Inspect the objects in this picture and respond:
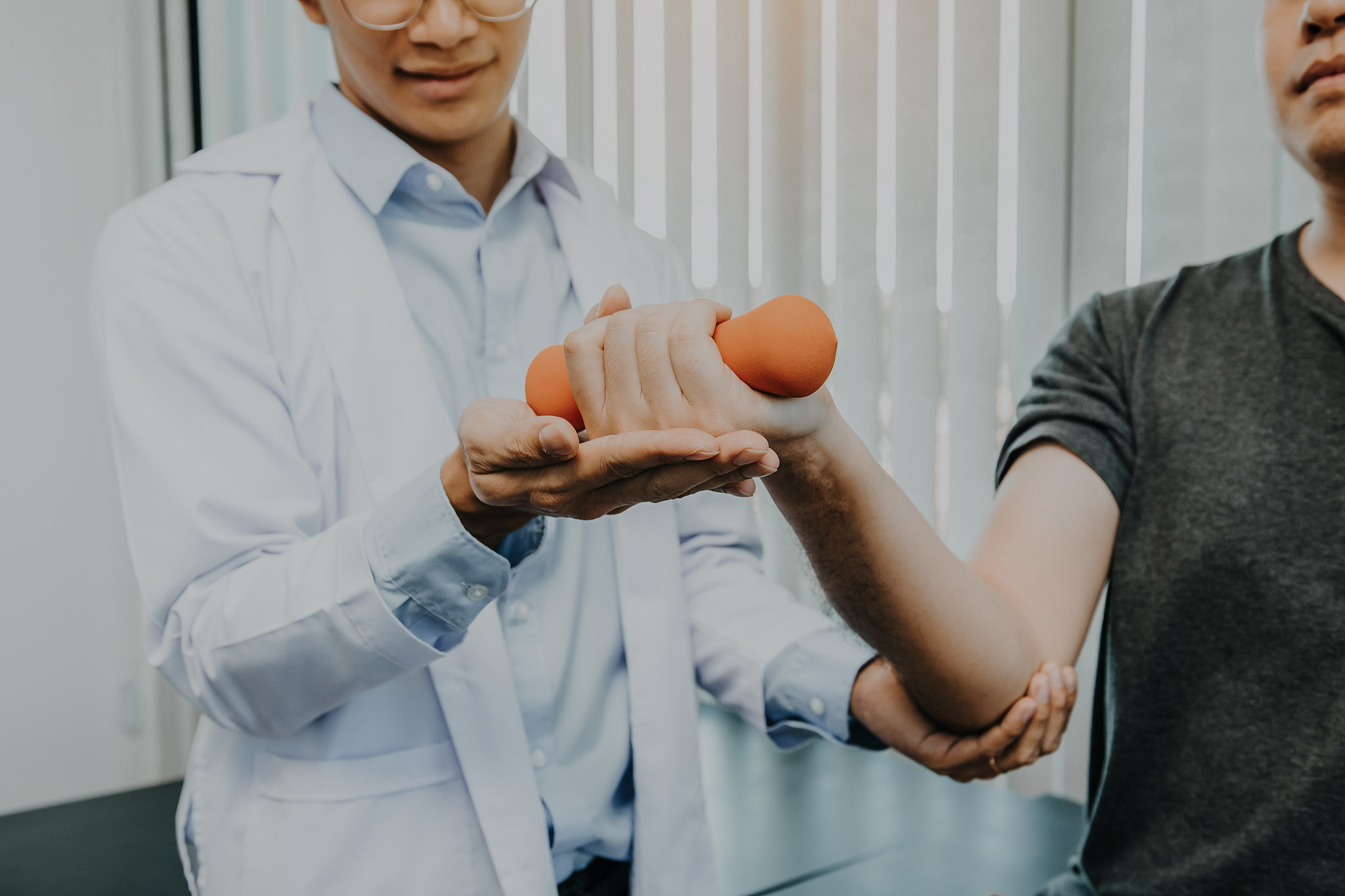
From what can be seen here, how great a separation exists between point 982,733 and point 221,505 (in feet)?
2.19

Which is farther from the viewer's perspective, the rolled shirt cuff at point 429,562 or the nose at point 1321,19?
the nose at point 1321,19

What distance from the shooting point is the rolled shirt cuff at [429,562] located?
657mm

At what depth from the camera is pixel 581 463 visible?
1.74 ft

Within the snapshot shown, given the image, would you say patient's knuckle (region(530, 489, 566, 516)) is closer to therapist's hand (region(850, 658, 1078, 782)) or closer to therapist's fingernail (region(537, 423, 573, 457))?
therapist's fingernail (region(537, 423, 573, 457))

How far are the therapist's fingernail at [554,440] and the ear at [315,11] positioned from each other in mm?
663

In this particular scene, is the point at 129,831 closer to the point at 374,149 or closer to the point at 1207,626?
the point at 374,149

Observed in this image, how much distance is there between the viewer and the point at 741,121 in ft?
6.05

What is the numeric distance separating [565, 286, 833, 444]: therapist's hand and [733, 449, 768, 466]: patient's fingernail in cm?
4

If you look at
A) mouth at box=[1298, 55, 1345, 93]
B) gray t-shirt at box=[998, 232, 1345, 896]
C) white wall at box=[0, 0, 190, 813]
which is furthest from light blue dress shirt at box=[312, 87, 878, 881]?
white wall at box=[0, 0, 190, 813]

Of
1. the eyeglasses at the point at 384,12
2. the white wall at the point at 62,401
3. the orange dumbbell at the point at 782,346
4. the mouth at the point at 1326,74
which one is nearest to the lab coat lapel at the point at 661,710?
the eyeglasses at the point at 384,12

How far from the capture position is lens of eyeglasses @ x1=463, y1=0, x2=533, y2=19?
0.89 meters

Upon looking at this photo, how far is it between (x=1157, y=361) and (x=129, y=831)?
135cm

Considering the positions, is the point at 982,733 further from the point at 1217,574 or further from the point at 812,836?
the point at 812,836

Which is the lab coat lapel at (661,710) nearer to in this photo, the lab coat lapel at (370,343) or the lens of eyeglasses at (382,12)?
the lab coat lapel at (370,343)
